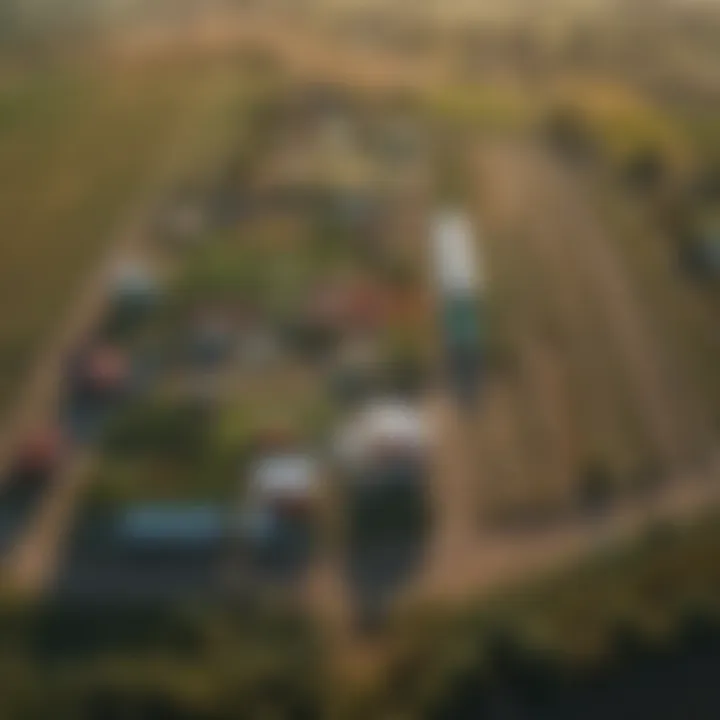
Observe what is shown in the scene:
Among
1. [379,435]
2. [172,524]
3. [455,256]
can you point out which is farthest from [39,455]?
[455,256]

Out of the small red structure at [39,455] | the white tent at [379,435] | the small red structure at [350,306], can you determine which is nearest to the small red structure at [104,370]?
the small red structure at [39,455]

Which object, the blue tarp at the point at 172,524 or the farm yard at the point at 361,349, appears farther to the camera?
the blue tarp at the point at 172,524

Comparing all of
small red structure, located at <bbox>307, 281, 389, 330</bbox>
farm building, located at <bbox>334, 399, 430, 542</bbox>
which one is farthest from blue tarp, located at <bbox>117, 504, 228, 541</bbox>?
small red structure, located at <bbox>307, 281, 389, 330</bbox>

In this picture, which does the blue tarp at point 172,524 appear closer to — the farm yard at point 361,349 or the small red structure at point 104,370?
the farm yard at point 361,349

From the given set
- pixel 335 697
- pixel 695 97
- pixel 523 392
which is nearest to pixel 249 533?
pixel 335 697

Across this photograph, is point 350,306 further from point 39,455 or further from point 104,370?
point 39,455

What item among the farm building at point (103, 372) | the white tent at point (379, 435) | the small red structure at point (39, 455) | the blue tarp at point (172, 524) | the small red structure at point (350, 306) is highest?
the small red structure at point (350, 306)

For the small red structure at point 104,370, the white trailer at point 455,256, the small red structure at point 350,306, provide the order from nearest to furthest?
the small red structure at point 104,370
the small red structure at point 350,306
the white trailer at point 455,256

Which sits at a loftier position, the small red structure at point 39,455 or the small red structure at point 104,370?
the small red structure at point 104,370
